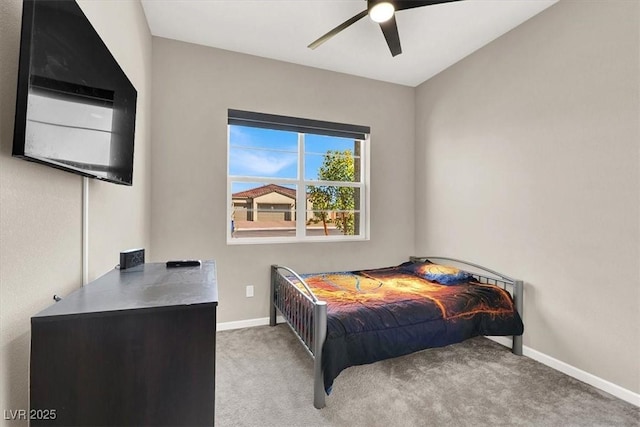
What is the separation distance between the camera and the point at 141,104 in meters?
2.49

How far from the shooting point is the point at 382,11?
2074 mm

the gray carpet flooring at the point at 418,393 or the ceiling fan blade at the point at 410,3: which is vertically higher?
the ceiling fan blade at the point at 410,3

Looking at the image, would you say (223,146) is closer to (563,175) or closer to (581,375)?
(563,175)

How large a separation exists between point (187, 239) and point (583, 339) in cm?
341

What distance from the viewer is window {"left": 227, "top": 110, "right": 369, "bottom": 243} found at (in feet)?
11.1

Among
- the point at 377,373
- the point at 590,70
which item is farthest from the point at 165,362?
the point at 590,70

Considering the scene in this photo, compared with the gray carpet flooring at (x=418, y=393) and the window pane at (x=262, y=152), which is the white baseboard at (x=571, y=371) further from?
the window pane at (x=262, y=152)

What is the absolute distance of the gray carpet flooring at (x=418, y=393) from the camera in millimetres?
1847

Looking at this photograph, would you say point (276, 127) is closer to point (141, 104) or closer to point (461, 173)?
point (141, 104)

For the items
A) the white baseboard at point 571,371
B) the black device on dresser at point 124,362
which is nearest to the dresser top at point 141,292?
the black device on dresser at point 124,362

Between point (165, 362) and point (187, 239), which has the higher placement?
point (187, 239)

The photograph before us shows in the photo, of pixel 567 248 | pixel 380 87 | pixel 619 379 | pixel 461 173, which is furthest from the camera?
pixel 380 87

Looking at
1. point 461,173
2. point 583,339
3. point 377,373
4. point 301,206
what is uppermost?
point 461,173

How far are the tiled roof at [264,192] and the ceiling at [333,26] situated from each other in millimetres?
1404
